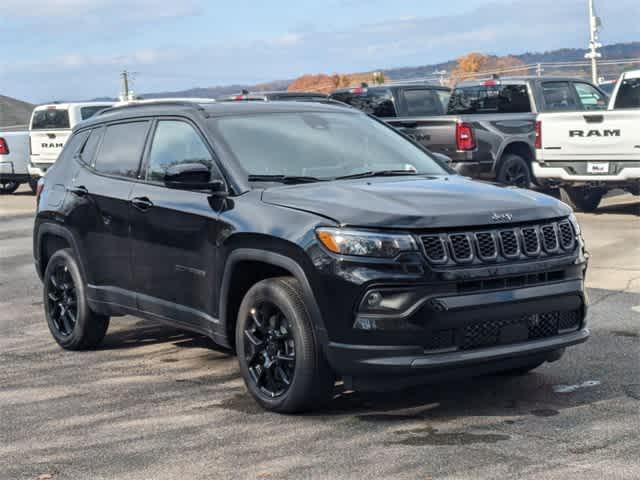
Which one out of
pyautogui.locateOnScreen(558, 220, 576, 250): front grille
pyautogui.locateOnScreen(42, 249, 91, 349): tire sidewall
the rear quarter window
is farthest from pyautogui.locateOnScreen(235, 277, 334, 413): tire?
the rear quarter window

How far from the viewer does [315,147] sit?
731cm

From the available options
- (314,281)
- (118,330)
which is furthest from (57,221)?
(314,281)

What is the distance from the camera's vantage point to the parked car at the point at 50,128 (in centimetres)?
2359

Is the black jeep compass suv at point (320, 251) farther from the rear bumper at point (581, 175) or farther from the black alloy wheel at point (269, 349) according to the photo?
the rear bumper at point (581, 175)

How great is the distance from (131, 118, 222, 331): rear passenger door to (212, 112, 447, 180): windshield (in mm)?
226

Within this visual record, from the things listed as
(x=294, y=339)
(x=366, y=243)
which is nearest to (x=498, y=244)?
(x=366, y=243)

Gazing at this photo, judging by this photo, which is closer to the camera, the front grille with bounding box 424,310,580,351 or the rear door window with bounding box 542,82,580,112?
the front grille with bounding box 424,310,580,351

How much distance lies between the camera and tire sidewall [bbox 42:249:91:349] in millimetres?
8438

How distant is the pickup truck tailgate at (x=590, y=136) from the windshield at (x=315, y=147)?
26.7 ft

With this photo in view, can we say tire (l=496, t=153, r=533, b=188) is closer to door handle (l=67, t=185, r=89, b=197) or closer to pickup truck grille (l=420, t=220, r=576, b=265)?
door handle (l=67, t=185, r=89, b=197)

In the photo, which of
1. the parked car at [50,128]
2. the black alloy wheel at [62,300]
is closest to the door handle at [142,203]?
the black alloy wheel at [62,300]

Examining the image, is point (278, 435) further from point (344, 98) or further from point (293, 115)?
point (344, 98)

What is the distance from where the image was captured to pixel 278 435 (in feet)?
19.9

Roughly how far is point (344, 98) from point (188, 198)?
1311 cm
